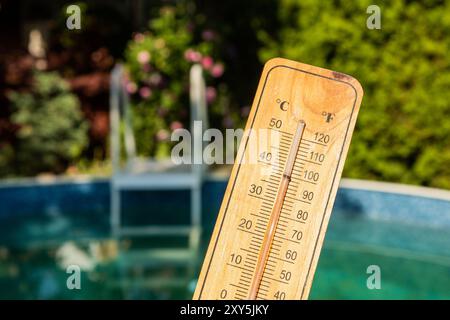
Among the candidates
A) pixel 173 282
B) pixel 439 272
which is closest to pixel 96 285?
pixel 173 282

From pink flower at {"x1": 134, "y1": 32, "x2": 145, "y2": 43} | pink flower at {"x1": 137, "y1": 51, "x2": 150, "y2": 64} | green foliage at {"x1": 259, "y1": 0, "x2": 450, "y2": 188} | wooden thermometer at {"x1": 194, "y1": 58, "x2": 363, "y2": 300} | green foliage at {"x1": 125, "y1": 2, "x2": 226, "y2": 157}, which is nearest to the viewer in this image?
wooden thermometer at {"x1": 194, "y1": 58, "x2": 363, "y2": 300}

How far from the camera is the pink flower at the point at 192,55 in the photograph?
959cm

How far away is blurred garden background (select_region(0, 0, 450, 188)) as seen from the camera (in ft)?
26.4

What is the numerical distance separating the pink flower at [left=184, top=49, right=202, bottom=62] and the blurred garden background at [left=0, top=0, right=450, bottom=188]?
0.07 feet

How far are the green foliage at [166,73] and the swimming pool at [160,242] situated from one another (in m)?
1.25

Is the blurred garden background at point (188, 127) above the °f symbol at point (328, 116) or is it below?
below

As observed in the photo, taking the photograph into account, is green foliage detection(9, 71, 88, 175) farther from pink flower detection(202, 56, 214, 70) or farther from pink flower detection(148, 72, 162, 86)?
pink flower detection(202, 56, 214, 70)

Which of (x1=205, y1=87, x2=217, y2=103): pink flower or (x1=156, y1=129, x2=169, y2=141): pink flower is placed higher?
(x1=205, y1=87, x2=217, y2=103): pink flower

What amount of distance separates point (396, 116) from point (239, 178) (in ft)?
20.5

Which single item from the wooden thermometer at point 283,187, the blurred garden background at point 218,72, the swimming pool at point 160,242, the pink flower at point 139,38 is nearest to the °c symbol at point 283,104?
the wooden thermometer at point 283,187

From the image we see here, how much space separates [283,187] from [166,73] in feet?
24.9

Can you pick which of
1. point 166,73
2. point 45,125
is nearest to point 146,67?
point 166,73

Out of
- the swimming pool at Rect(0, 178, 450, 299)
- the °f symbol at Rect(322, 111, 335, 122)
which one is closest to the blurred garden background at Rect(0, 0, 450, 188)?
the swimming pool at Rect(0, 178, 450, 299)

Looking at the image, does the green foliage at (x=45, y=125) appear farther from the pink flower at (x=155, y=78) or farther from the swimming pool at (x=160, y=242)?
the pink flower at (x=155, y=78)
